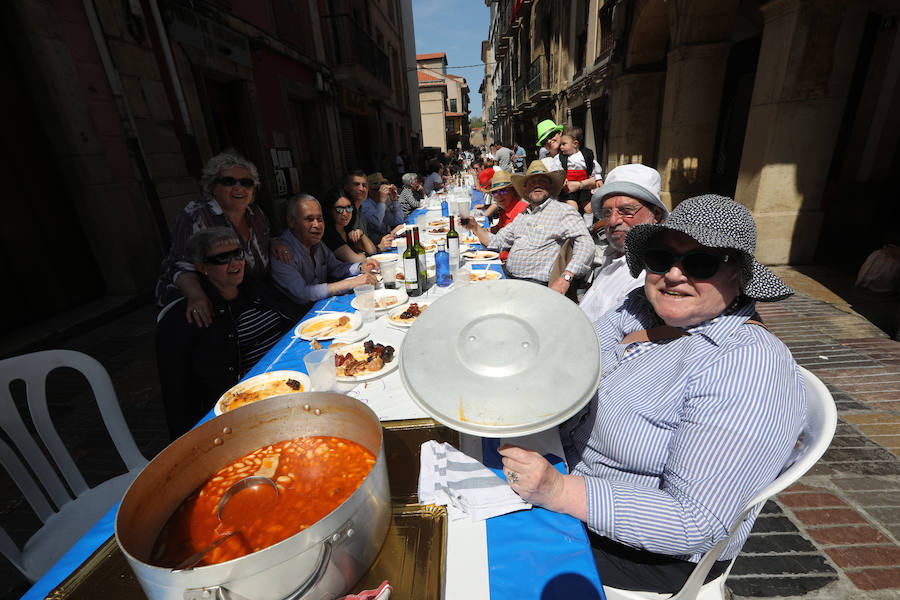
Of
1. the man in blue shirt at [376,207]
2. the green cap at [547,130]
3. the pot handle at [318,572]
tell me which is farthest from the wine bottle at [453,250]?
the green cap at [547,130]

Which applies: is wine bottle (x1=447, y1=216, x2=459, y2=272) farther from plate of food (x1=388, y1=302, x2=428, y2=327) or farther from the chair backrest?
the chair backrest

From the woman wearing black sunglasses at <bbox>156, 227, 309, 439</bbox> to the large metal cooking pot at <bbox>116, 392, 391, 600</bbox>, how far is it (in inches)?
56.4

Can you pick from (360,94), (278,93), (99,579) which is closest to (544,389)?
(99,579)

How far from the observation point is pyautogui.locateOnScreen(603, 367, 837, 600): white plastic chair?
1.06 m

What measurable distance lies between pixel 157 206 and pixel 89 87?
1562mm

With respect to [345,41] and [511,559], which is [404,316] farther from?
[345,41]

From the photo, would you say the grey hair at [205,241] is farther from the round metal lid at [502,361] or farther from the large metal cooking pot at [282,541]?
the round metal lid at [502,361]

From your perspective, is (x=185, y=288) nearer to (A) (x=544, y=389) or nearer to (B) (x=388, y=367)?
(B) (x=388, y=367)

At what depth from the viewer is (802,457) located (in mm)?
1110

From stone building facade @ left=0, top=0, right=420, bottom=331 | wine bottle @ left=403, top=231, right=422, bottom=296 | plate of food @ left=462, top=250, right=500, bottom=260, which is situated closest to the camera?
wine bottle @ left=403, top=231, right=422, bottom=296

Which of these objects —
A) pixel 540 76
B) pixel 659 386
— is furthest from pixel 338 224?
pixel 540 76

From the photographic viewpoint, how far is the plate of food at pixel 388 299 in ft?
9.26

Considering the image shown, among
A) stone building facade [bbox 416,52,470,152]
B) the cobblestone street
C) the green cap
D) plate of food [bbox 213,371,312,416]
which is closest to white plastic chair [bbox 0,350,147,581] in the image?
the cobblestone street

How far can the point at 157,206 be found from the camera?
5500mm
